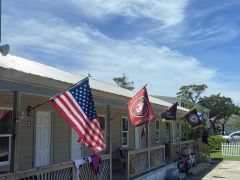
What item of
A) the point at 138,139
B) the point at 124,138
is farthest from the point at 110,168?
the point at 138,139

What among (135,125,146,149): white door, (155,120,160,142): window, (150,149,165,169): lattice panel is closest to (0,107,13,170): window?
(150,149,165,169): lattice panel

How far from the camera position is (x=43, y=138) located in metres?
13.8

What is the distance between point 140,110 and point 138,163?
2.53 metres

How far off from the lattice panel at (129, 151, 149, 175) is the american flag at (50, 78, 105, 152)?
5426 millimetres

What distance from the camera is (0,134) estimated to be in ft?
39.0

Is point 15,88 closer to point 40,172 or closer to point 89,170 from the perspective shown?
point 40,172

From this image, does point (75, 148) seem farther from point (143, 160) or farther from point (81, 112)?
point (81, 112)

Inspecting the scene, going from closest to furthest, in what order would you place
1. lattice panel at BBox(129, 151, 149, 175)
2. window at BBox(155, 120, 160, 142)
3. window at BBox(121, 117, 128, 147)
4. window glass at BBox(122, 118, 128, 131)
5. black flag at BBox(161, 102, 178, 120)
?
lattice panel at BBox(129, 151, 149, 175), black flag at BBox(161, 102, 178, 120), window at BBox(121, 117, 128, 147), window glass at BBox(122, 118, 128, 131), window at BBox(155, 120, 160, 142)

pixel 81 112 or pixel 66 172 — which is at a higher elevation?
→ pixel 81 112

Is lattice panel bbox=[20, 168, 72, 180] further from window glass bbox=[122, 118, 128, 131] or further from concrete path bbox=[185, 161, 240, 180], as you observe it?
concrete path bbox=[185, 161, 240, 180]

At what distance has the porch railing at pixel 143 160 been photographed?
14.4 meters

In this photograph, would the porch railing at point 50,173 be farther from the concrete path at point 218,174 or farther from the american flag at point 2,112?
the concrete path at point 218,174

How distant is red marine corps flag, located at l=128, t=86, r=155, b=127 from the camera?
13.7 meters

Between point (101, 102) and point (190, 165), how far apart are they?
9.64 m
